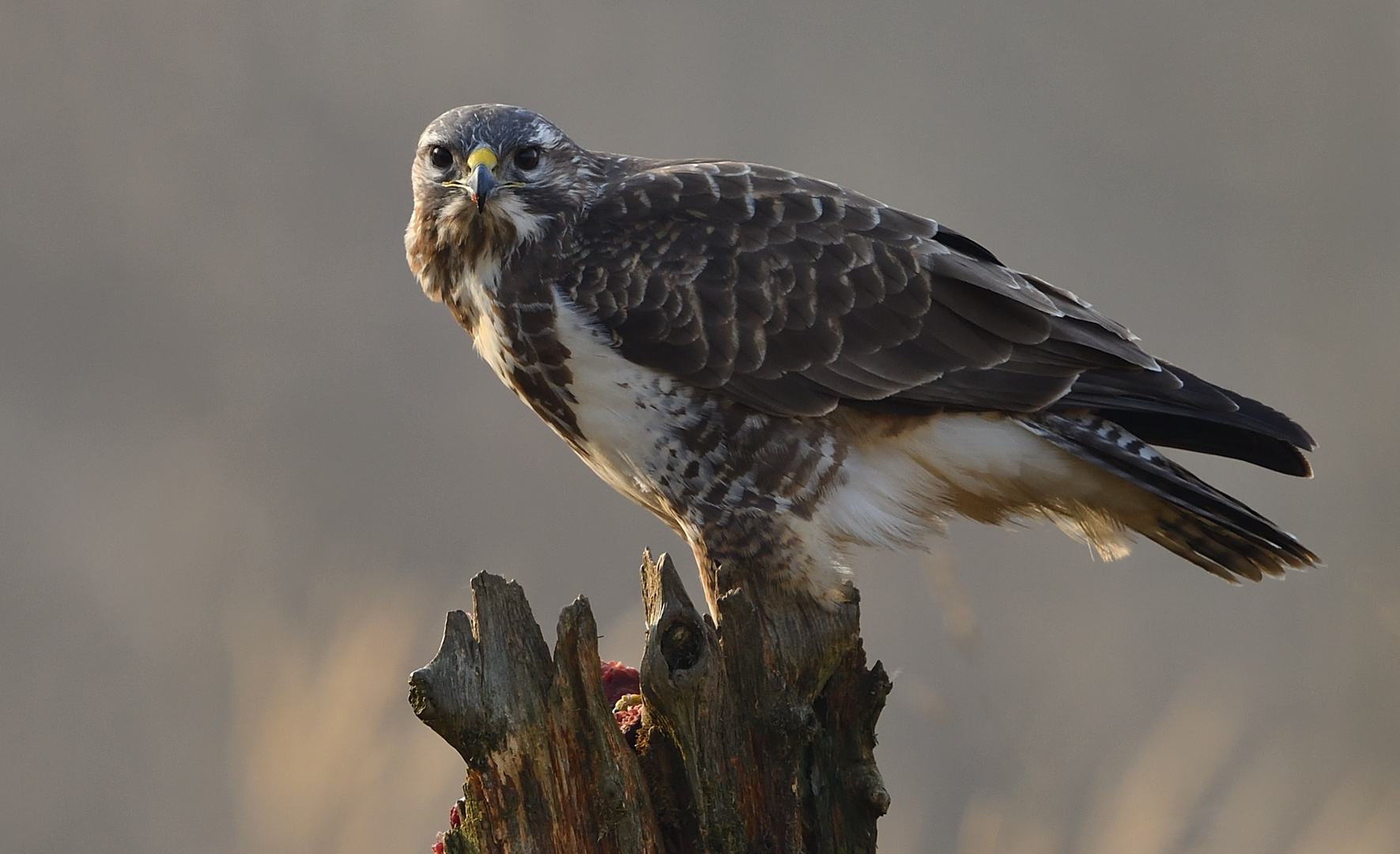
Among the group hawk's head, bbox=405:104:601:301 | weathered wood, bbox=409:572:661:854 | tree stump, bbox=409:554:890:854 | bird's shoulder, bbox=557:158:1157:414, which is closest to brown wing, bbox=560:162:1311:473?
bird's shoulder, bbox=557:158:1157:414

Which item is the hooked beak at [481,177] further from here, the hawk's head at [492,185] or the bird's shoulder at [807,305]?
the bird's shoulder at [807,305]

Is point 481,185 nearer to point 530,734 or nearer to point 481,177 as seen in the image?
point 481,177

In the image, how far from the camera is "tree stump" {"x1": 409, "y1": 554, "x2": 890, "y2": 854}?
93.4 inches

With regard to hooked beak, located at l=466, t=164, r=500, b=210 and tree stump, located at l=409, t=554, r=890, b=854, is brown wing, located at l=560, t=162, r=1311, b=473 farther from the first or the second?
tree stump, located at l=409, t=554, r=890, b=854

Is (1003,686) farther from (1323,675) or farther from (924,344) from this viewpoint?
(924,344)

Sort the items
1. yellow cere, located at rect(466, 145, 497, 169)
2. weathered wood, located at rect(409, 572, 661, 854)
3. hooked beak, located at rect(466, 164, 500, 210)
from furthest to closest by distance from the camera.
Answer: yellow cere, located at rect(466, 145, 497, 169), hooked beak, located at rect(466, 164, 500, 210), weathered wood, located at rect(409, 572, 661, 854)

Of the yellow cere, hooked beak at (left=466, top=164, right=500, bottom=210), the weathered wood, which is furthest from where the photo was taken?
the yellow cere

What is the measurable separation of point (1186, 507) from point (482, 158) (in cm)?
183

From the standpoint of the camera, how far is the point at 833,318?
327 cm

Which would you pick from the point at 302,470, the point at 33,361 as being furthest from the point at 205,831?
the point at 33,361

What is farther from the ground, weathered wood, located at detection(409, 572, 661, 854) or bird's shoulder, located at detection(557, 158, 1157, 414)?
bird's shoulder, located at detection(557, 158, 1157, 414)

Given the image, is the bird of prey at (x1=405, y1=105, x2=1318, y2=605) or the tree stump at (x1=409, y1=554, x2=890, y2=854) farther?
the bird of prey at (x1=405, y1=105, x2=1318, y2=605)

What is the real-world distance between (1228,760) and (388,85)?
206 inches

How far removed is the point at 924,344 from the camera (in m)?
3.26
